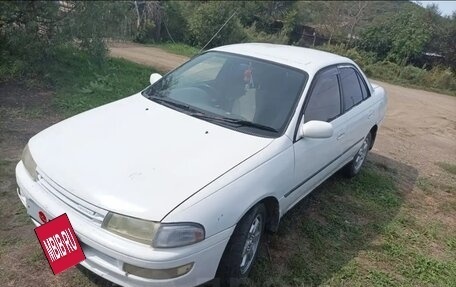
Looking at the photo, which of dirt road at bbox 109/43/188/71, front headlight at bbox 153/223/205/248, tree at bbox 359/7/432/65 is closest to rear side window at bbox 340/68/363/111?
front headlight at bbox 153/223/205/248

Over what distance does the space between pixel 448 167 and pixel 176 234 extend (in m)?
5.81

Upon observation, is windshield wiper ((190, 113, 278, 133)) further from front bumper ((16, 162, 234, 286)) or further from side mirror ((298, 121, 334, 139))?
front bumper ((16, 162, 234, 286))

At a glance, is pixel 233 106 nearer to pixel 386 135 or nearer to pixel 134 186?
pixel 134 186

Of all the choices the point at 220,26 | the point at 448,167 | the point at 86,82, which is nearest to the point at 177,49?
the point at 220,26

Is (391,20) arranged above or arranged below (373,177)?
above

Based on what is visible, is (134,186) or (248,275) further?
(248,275)

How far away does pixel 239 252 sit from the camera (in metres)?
2.61

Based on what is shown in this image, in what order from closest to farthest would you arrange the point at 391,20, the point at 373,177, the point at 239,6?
1. the point at 373,177
2. the point at 391,20
3. the point at 239,6

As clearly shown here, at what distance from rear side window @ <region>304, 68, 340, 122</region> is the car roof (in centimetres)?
11

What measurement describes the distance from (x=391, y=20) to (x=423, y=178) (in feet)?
74.1

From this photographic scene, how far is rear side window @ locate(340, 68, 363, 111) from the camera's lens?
4200 millimetres

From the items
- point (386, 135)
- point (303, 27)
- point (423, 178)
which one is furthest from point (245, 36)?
point (423, 178)

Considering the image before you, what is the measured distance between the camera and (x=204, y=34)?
22.0 meters

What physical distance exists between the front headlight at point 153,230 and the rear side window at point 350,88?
8.17ft
